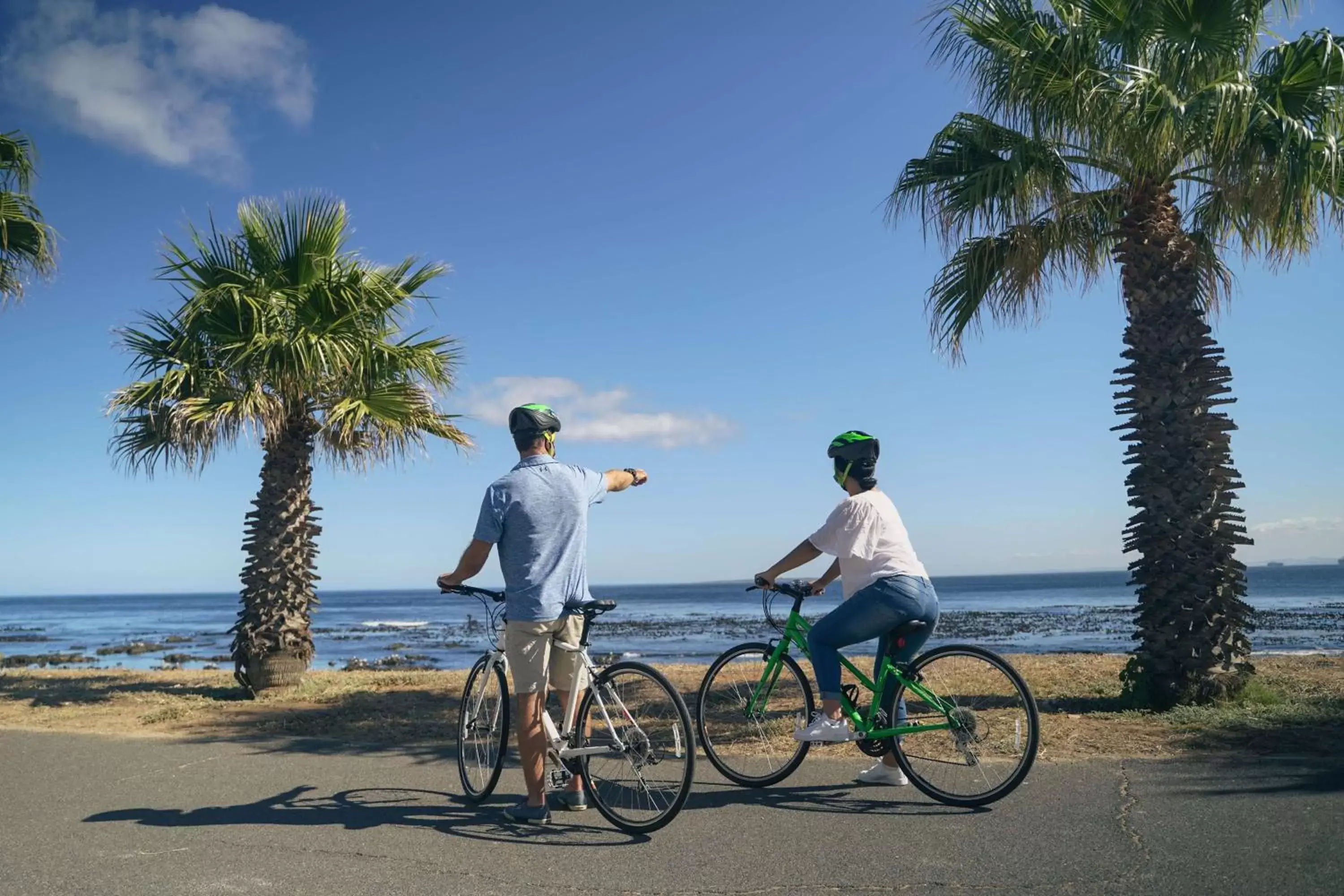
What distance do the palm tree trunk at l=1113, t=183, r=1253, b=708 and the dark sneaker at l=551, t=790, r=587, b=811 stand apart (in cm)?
512

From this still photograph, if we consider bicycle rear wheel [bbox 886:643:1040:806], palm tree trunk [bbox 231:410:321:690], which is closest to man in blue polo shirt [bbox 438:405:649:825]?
bicycle rear wheel [bbox 886:643:1040:806]

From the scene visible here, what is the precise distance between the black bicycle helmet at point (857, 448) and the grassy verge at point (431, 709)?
246 cm

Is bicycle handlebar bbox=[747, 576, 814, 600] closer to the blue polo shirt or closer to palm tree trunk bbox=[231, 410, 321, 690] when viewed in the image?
the blue polo shirt

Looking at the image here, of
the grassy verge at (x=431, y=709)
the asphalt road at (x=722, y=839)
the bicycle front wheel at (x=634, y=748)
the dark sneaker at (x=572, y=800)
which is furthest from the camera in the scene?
the grassy verge at (x=431, y=709)

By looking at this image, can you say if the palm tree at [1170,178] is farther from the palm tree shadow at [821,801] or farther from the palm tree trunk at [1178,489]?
the palm tree shadow at [821,801]

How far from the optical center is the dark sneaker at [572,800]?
528cm

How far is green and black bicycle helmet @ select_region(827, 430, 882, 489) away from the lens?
223 inches

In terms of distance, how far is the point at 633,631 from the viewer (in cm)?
4206

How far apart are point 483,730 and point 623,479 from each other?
1714 mm

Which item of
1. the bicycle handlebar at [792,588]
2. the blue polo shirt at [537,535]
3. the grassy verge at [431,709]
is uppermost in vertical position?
the blue polo shirt at [537,535]

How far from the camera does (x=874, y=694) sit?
5430 millimetres

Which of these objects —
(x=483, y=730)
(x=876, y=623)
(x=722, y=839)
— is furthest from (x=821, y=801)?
(x=483, y=730)

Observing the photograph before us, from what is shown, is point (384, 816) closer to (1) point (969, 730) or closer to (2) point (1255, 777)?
(1) point (969, 730)

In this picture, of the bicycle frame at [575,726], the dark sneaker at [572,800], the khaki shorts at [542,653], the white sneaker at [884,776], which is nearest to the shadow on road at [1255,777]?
the white sneaker at [884,776]
